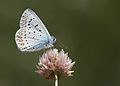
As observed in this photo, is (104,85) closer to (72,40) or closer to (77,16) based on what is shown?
(72,40)

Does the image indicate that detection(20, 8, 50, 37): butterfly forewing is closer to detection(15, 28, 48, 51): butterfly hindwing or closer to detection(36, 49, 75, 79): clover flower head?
detection(15, 28, 48, 51): butterfly hindwing

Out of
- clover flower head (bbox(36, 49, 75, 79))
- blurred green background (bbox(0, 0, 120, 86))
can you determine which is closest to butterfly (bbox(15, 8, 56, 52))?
clover flower head (bbox(36, 49, 75, 79))

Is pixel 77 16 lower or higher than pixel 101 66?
higher

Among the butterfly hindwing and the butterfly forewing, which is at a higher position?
the butterfly forewing

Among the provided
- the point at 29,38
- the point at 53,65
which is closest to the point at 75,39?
the point at 29,38

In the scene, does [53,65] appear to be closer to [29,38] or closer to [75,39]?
[29,38]

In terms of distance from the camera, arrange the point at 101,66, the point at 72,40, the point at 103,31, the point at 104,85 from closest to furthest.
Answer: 1. the point at 104,85
2. the point at 101,66
3. the point at 72,40
4. the point at 103,31

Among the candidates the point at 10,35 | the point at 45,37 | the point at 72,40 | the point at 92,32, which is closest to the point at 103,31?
the point at 92,32
